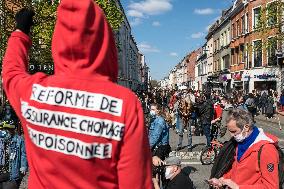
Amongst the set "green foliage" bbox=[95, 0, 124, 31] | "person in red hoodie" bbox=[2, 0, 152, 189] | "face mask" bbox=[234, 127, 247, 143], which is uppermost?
"green foliage" bbox=[95, 0, 124, 31]

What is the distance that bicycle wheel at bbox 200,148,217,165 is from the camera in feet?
37.4

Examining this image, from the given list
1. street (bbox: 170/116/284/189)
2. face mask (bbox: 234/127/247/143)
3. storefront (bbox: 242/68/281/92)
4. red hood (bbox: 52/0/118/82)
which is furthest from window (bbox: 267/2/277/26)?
red hood (bbox: 52/0/118/82)

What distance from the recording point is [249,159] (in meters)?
3.20

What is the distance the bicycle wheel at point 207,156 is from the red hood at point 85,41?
10.0m

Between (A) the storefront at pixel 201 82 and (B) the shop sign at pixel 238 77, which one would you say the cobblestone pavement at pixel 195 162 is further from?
(A) the storefront at pixel 201 82

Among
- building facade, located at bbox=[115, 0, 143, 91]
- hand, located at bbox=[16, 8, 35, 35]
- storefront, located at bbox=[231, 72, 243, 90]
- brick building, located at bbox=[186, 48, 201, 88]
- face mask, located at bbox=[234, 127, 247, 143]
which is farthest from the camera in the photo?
brick building, located at bbox=[186, 48, 201, 88]

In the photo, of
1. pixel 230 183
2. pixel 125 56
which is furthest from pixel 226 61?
pixel 230 183

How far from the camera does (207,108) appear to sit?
44.5ft

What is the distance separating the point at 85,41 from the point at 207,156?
1018cm

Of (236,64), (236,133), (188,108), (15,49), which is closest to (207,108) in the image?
(188,108)

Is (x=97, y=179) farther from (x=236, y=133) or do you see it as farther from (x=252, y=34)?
(x=252, y=34)

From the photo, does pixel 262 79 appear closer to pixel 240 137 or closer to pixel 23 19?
pixel 240 137

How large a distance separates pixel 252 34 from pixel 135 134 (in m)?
41.1

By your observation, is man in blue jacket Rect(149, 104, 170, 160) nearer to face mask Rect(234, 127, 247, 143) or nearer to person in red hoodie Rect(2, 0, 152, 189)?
face mask Rect(234, 127, 247, 143)
